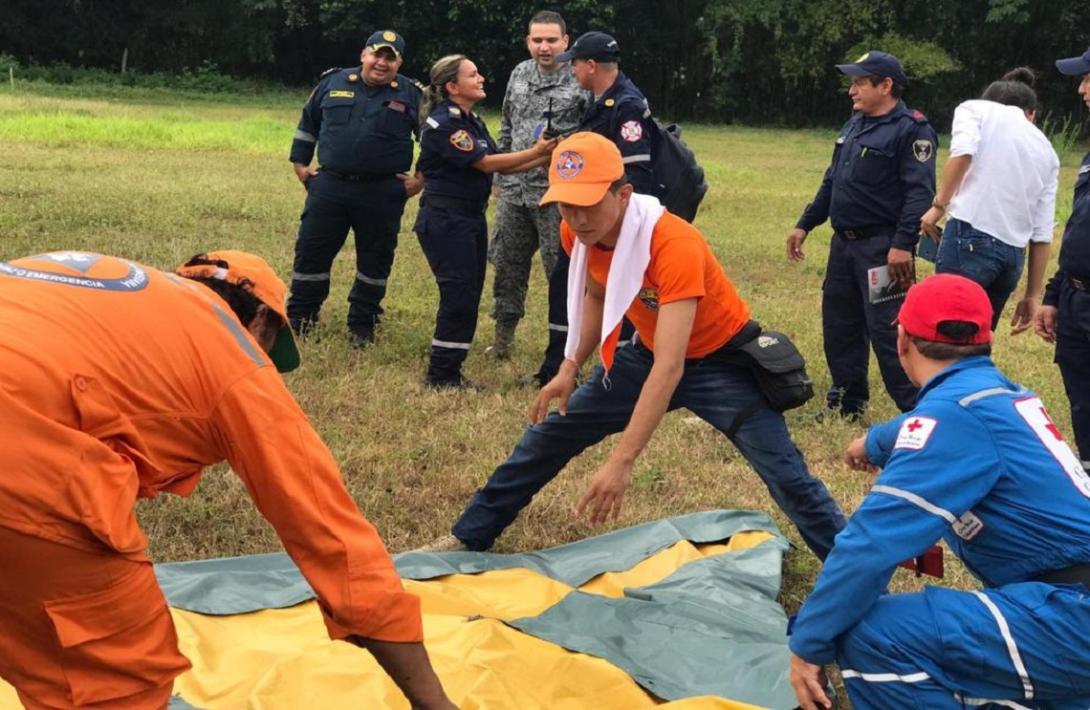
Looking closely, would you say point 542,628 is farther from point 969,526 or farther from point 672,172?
point 672,172

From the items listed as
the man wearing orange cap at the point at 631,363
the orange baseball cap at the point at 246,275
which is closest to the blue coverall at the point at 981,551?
the man wearing orange cap at the point at 631,363

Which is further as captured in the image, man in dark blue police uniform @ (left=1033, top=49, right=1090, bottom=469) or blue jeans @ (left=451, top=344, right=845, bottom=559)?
man in dark blue police uniform @ (left=1033, top=49, right=1090, bottom=469)

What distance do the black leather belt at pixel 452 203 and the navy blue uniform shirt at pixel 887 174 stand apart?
2070 millimetres

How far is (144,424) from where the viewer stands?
6.67 feet

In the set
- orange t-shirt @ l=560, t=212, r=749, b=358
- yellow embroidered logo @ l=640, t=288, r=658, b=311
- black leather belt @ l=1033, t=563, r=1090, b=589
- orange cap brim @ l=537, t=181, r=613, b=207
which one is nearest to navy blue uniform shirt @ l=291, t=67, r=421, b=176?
orange t-shirt @ l=560, t=212, r=749, b=358

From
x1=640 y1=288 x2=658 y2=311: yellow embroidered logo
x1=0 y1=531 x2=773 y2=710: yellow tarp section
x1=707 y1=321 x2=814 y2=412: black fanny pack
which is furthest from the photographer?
x1=707 y1=321 x2=814 y2=412: black fanny pack

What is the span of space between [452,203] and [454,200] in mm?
21

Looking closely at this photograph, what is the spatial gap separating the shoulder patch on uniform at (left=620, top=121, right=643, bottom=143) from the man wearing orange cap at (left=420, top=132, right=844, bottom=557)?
2094mm

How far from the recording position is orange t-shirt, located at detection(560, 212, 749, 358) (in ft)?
11.9

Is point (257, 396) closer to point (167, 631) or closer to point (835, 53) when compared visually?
point (167, 631)

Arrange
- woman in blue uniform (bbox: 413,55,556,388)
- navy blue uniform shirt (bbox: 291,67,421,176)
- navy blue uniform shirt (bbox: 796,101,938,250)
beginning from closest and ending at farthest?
navy blue uniform shirt (bbox: 796,101,938,250)
woman in blue uniform (bbox: 413,55,556,388)
navy blue uniform shirt (bbox: 291,67,421,176)

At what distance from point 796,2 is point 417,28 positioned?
1323 centimetres

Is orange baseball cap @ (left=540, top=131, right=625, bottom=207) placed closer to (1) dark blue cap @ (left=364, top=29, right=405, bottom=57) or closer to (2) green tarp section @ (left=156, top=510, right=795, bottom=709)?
(2) green tarp section @ (left=156, top=510, right=795, bottom=709)

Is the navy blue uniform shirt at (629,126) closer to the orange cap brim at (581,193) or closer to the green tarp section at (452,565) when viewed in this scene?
the green tarp section at (452,565)
